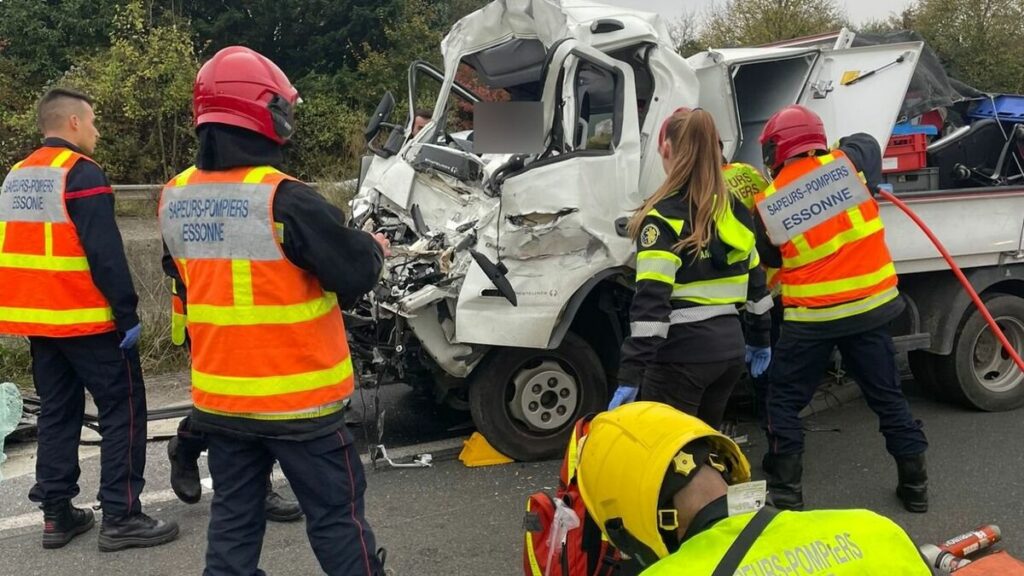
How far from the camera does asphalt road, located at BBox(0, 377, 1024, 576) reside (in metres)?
3.62

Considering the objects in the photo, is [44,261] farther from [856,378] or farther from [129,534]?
[856,378]

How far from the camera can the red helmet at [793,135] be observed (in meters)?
3.74

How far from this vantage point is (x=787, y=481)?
3.89 m

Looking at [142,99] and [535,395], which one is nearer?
[535,395]

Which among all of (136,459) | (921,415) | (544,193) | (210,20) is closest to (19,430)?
(136,459)

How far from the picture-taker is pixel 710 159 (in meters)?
3.27

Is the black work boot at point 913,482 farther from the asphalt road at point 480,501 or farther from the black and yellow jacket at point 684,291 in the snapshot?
the black and yellow jacket at point 684,291

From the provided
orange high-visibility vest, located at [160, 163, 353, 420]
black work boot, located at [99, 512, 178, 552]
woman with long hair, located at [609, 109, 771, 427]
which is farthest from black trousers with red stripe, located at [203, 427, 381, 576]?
black work boot, located at [99, 512, 178, 552]

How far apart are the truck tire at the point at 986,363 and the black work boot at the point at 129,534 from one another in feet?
14.6

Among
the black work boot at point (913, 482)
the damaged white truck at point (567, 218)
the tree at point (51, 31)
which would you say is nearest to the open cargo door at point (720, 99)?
the damaged white truck at point (567, 218)

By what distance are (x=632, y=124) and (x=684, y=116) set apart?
132cm

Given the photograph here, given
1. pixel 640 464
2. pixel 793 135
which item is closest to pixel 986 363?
pixel 793 135

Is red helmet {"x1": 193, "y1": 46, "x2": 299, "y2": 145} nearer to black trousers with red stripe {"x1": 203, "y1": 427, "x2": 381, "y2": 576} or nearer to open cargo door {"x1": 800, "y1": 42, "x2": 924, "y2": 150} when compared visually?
black trousers with red stripe {"x1": 203, "y1": 427, "x2": 381, "y2": 576}

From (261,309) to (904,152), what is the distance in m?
4.96
